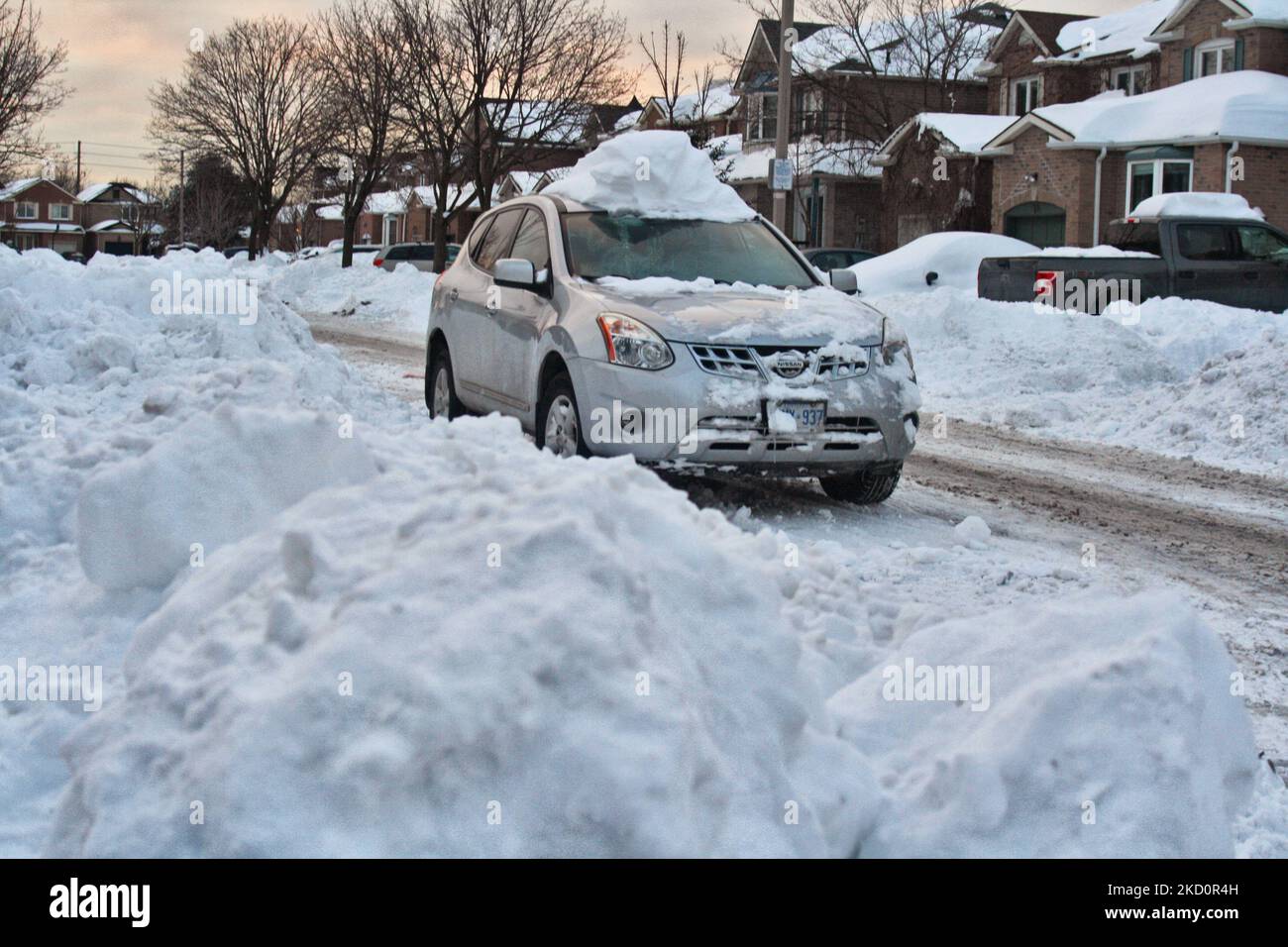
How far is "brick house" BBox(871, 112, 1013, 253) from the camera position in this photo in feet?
136

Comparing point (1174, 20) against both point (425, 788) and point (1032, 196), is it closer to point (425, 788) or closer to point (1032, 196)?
point (1032, 196)

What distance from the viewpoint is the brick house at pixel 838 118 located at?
4822cm

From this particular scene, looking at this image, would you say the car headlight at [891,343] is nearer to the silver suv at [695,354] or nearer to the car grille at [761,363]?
the silver suv at [695,354]

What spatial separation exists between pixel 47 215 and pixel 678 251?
5073 inches

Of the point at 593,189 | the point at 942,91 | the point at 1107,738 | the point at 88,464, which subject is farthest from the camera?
the point at 942,91

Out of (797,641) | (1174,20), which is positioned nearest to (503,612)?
(797,641)

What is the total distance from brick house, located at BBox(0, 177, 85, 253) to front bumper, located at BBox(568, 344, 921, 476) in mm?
114320

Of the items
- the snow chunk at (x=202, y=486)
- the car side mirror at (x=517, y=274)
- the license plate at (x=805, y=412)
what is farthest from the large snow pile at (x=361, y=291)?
the snow chunk at (x=202, y=486)

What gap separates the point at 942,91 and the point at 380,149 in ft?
65.8

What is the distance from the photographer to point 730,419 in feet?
24.2

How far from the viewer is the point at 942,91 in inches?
1941

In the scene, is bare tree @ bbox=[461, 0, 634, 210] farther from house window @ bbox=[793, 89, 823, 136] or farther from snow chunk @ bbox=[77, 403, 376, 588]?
snow chunk @ bbox=[77, 403, 376, 588]

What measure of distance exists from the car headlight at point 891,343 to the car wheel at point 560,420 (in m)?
1.72

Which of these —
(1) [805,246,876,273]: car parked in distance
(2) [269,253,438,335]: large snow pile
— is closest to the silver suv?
(2) [269,253,438,335]: large snow pile
